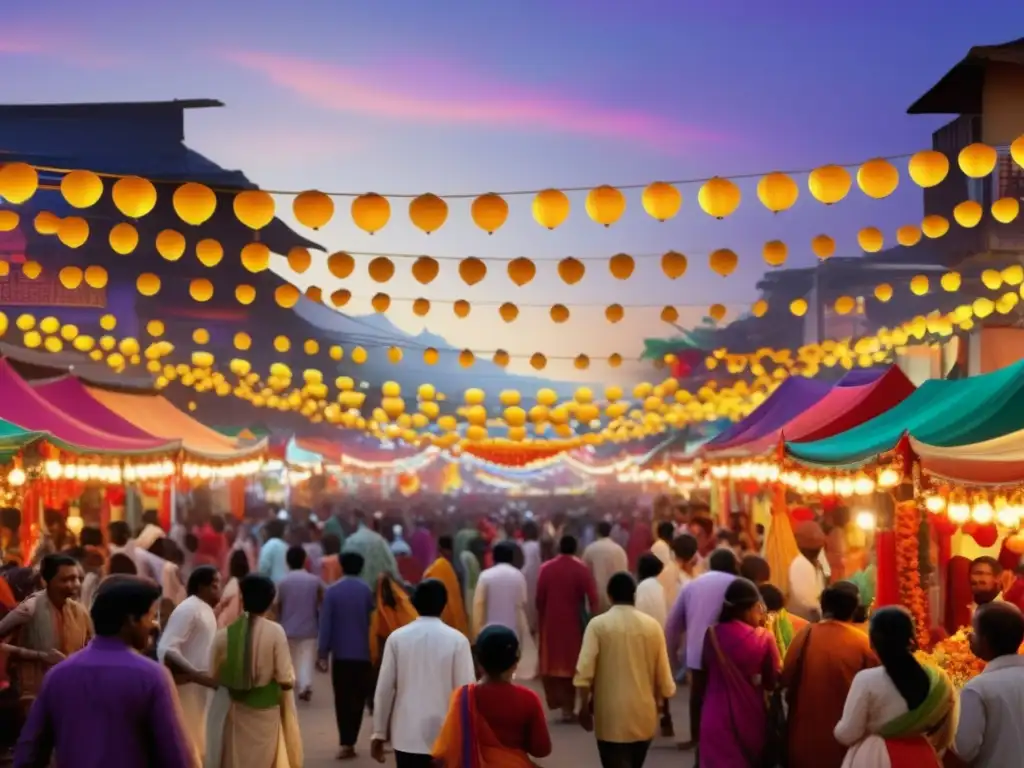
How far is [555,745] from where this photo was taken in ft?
40.5

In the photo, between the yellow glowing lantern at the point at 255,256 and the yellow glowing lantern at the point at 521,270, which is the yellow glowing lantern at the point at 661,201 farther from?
the yellow glowing lantern at the point at 255,256

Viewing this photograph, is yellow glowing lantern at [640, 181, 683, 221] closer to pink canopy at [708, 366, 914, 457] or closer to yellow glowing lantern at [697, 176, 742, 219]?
yellow glowing lantern at [697, 176, 742, 219]

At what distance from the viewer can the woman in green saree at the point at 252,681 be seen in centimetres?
801

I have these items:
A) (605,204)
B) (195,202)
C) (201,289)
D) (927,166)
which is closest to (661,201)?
(605,204)

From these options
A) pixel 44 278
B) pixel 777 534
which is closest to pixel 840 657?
pixel 777 534

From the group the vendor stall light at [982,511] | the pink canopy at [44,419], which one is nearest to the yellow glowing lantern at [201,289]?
the pink canopy at [44,419]

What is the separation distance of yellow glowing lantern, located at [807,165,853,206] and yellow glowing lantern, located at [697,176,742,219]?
0.66 metres

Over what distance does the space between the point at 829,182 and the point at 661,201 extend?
1.44m

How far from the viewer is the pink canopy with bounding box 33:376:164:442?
17969mm

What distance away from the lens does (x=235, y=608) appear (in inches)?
448

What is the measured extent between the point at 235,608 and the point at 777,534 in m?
6.91

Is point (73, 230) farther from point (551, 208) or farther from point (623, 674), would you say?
point (623, 674)

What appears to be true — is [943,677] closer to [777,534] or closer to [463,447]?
[777,534]

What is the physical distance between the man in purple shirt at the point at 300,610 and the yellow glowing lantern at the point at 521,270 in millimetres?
3494
